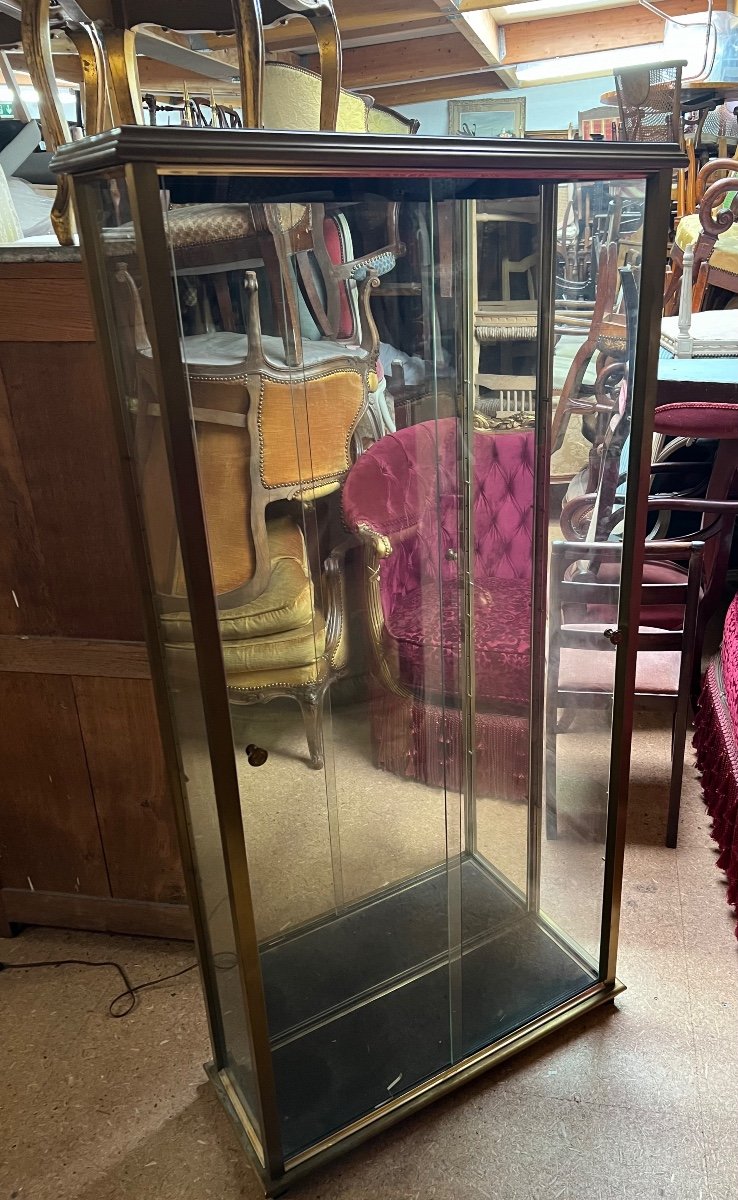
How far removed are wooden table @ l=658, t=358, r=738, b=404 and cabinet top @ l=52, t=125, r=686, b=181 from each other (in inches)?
55.3

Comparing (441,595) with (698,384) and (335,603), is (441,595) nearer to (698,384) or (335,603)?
(335,603)

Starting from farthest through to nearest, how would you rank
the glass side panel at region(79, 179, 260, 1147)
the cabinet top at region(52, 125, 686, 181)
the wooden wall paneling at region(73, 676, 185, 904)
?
the wooden wall paneling at region(73, 676, 185, 904) < the glass side panel at region(79, 179, 260, 1147) < the cabinet top at region(52, 125, 686, 181)

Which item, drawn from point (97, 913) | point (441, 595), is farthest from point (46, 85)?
point (97, 913)

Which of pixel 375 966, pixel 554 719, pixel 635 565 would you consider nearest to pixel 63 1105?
pixel 375 966

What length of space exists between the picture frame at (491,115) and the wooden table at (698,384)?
410cm

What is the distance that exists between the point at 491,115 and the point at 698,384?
4441 mm

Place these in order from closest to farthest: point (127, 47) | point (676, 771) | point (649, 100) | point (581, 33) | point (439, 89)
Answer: point (127, 47)
point (676, 771)
point (649, 100)
point (581, 33)
point (439, 89)

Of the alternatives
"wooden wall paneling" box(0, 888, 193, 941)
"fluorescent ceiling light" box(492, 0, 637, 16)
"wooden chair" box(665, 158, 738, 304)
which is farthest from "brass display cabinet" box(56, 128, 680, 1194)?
"fluorescent ceiling light" box(492, 0, 637, 16)

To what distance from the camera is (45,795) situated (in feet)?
5.43

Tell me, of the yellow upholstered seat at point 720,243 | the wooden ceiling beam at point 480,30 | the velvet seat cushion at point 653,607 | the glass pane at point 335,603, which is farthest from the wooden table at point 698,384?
the wooden ceiling beam at point 480,30

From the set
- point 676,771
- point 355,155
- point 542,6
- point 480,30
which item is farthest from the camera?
point 542,6

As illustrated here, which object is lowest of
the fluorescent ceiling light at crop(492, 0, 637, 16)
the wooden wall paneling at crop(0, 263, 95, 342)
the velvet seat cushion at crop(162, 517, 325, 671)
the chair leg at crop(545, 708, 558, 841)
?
the chair leg at crop(545, 708, 558, 841)

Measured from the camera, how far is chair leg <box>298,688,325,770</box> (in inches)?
49.9

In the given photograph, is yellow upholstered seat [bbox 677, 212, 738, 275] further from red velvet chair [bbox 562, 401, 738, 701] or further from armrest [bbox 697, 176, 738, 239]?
red velvet chair [bbox 562, 401, 738, 701]
